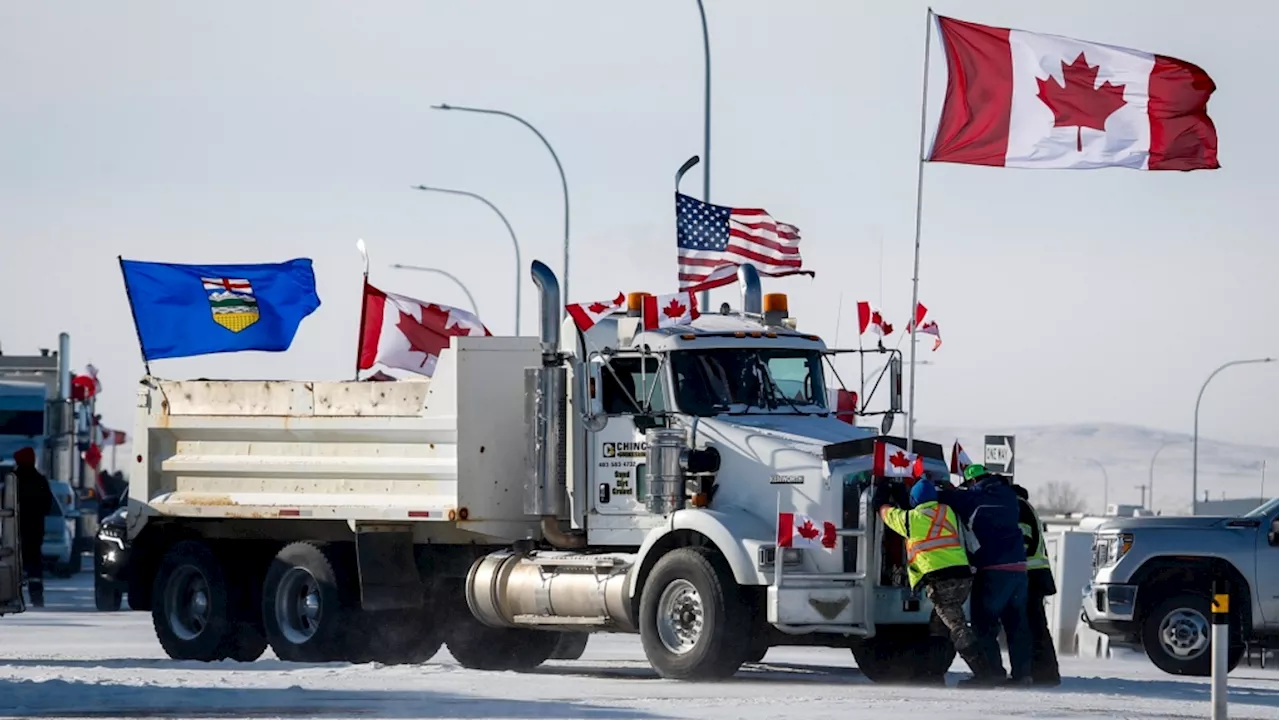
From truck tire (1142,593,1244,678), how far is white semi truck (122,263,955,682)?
389cm

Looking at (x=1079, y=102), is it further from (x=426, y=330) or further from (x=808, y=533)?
(x=426, y=330)

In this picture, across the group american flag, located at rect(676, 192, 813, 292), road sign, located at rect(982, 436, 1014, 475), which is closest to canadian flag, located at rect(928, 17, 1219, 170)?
american flag, located at rect(676, 192, 813, 292)

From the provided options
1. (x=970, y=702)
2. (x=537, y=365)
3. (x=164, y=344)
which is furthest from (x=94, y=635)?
(x=970, y=702)

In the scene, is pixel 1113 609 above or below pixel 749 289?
below

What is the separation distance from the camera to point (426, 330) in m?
27.8

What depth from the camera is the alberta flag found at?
2538 cm

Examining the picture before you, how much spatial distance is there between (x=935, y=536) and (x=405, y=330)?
33.0 ft

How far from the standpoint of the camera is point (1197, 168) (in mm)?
21062

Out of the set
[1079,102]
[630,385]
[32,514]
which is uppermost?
[1079,102]

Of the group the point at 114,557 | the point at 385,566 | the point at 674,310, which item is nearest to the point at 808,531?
the point at 674,310

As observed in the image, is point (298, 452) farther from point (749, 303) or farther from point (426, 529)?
point (749, 303)

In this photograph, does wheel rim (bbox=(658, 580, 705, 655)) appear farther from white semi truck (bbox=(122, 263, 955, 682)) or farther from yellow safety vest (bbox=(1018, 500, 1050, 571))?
yellow safety vest (bbox=(1018, 500, 1050, 571))

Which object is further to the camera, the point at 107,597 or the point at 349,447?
the point at 107,597

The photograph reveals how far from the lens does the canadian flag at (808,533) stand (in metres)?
19.3
